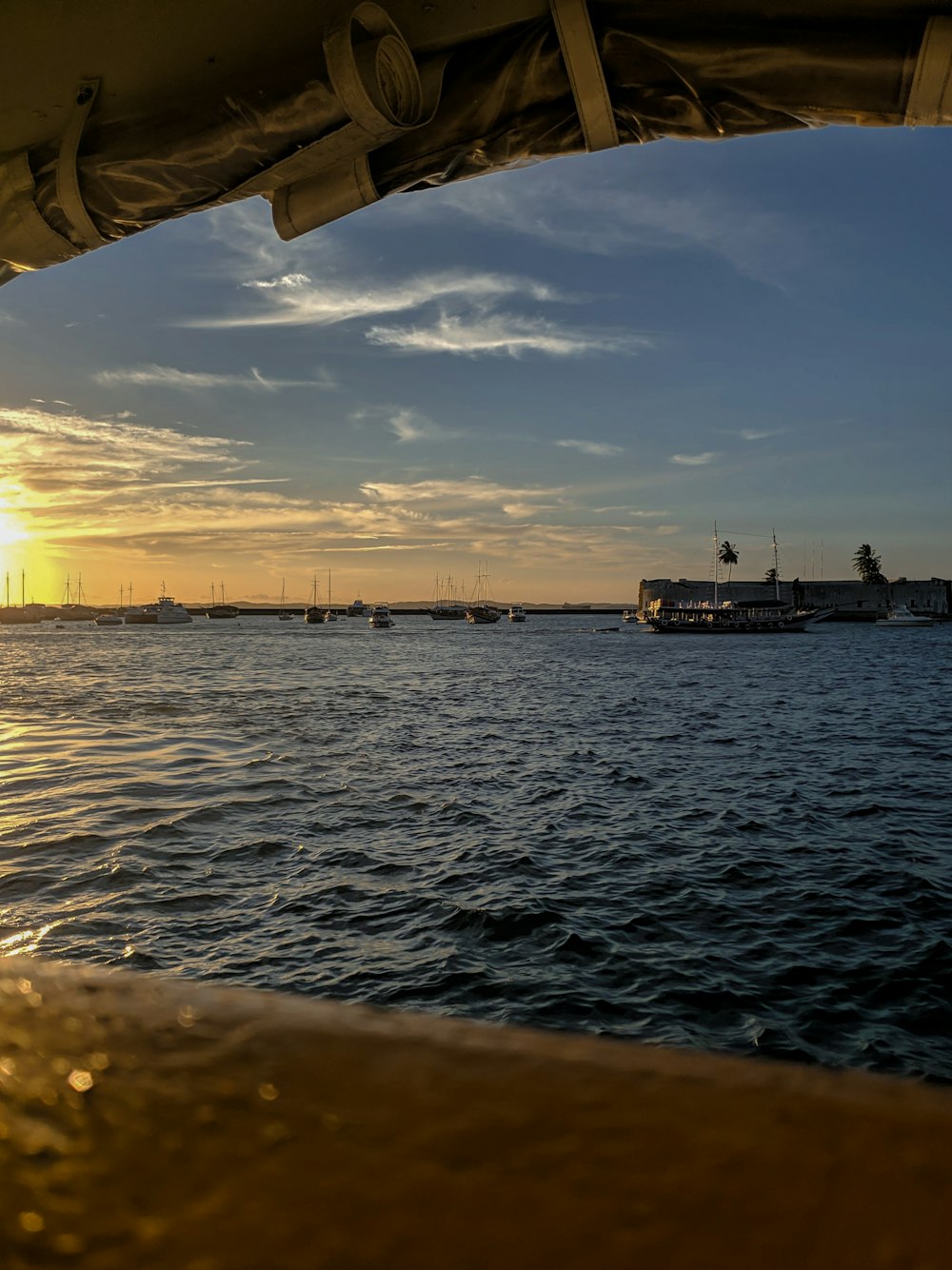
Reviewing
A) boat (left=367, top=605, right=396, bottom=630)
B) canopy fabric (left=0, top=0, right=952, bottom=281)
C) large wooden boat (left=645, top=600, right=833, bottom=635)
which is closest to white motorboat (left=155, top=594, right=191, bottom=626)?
boat (left=367, top=605, right=396, bottom=630)

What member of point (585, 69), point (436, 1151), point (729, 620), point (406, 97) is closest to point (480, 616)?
point (729, 620)

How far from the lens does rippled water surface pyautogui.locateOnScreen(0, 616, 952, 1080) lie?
6.65 metres

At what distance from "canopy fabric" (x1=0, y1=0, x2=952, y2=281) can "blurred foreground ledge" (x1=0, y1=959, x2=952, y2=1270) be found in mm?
2850

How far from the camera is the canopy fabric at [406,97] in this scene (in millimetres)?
2326

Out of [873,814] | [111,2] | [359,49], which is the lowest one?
[873,814]

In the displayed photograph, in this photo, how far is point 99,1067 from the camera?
2.08 metres

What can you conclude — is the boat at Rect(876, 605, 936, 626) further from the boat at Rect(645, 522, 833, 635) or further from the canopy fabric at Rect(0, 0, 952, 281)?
the canopy fabric at Rect(0, 0, 952, 281)

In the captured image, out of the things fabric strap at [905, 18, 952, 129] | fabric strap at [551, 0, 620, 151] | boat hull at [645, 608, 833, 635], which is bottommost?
boat hull at [645, 608, 833, 635]

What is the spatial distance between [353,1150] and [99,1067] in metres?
0.82

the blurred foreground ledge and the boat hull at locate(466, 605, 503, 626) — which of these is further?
the boat hull at locate(466, 605, 503, 626)

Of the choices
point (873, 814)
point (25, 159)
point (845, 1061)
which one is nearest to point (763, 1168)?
point (25, 159)

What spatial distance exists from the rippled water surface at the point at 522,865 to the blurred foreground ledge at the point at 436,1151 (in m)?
4.29

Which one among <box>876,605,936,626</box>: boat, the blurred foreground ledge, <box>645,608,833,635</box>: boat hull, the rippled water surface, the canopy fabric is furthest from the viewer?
<box>876,605,936,626</box>: boat

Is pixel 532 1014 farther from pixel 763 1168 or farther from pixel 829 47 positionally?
pixel 829 47
